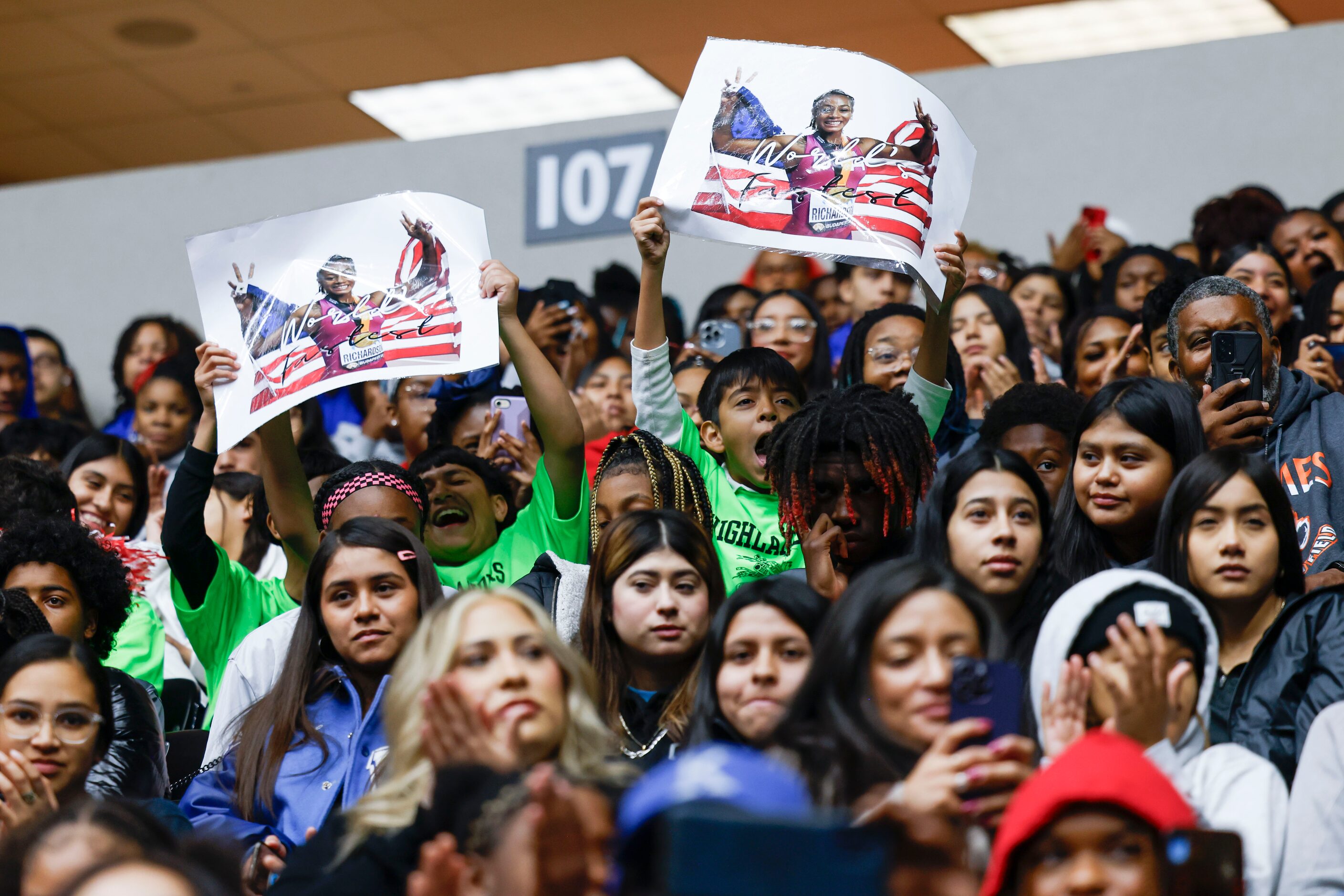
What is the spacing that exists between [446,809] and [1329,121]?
6.12 m

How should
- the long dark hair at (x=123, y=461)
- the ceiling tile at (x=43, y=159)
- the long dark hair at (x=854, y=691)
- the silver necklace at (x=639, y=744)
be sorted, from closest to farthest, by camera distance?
1. the long dark hair at (x=854, y=691)
2. the silver necklace at (x=639, y=744)
3. the long dark hair at (x=123, y=461)
4. the ceiling tile at (x=43, y=159)

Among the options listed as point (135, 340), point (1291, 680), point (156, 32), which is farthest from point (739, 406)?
point (156, 32)

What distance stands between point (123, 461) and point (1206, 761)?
12.5 ft

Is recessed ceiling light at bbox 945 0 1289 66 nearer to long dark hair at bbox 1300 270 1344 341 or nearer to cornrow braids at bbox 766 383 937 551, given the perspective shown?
long dark hair at bbox 1300 270 1344 341

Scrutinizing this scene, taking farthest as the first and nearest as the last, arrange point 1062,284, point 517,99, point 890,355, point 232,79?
point 517,99 < point 232,79 < point 1062,284 < point 890,355

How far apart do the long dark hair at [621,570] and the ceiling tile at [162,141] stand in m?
6.70

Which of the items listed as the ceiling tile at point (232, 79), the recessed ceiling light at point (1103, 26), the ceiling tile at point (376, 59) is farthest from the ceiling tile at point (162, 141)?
the recessed ceiling light at point (1103, 26)

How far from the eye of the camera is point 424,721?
2846mm

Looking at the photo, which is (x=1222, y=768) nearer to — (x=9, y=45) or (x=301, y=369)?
(x=301, y=369)

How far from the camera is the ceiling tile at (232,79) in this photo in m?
8.86

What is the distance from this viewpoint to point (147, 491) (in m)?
5.68

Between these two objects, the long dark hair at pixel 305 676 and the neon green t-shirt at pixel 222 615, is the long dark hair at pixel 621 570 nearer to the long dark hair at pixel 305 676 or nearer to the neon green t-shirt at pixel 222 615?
the long dark hair at pixel 305 676

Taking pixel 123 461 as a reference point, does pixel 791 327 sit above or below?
above

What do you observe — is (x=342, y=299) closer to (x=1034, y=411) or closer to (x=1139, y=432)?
(x=1034, y=411)
